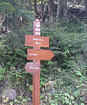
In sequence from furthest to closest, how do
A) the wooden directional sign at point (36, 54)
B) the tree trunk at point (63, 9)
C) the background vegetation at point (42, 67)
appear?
the tree trunk at point (63, 9) → the background vegetation at point (42, 67) → the wooden directional sign at point (36, 54)

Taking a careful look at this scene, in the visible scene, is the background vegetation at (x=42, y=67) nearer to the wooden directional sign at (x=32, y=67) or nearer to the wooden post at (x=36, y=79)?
the wooden post at (x=36, y=79)

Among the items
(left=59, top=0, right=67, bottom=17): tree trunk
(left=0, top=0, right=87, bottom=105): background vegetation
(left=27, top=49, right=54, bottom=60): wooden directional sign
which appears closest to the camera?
(left=27, top=49, right=54, bottom=60): wooden directional sign

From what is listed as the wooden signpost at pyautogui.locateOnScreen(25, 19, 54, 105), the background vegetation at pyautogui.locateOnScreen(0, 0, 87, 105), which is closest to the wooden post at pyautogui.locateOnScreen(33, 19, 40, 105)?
the wooden signpost at pyautogui.locateOnScreen(25, 19, 54, 105)

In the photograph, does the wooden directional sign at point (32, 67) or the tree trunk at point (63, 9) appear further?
the tree trunk at point (63, 9)

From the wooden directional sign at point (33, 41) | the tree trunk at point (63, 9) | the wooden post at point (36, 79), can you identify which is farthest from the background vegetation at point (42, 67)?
the tree trunk at point (63, 9)

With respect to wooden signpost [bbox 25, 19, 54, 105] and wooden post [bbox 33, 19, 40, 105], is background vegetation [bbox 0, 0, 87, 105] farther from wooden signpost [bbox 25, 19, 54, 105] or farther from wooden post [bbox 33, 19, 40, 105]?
wooden signpost [bbox 25, 19, 54, 105]

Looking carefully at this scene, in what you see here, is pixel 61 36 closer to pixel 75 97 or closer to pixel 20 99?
pixel 75 97

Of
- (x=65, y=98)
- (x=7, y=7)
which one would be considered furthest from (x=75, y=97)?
(x=7, y=7)

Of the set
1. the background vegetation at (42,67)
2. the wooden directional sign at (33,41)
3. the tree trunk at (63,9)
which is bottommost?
the background vegetation at (42,67)

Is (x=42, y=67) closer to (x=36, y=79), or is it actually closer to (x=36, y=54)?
(x=36, y=79)

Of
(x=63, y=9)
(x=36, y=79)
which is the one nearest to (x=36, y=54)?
(x=36, y=79)

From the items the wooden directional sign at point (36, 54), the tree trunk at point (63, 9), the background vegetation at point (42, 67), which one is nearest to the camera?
the wooden directional sign at point (36, 54)

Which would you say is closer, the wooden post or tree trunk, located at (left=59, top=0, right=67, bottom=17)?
the wooden post

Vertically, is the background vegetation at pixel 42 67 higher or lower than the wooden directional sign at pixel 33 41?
lower
